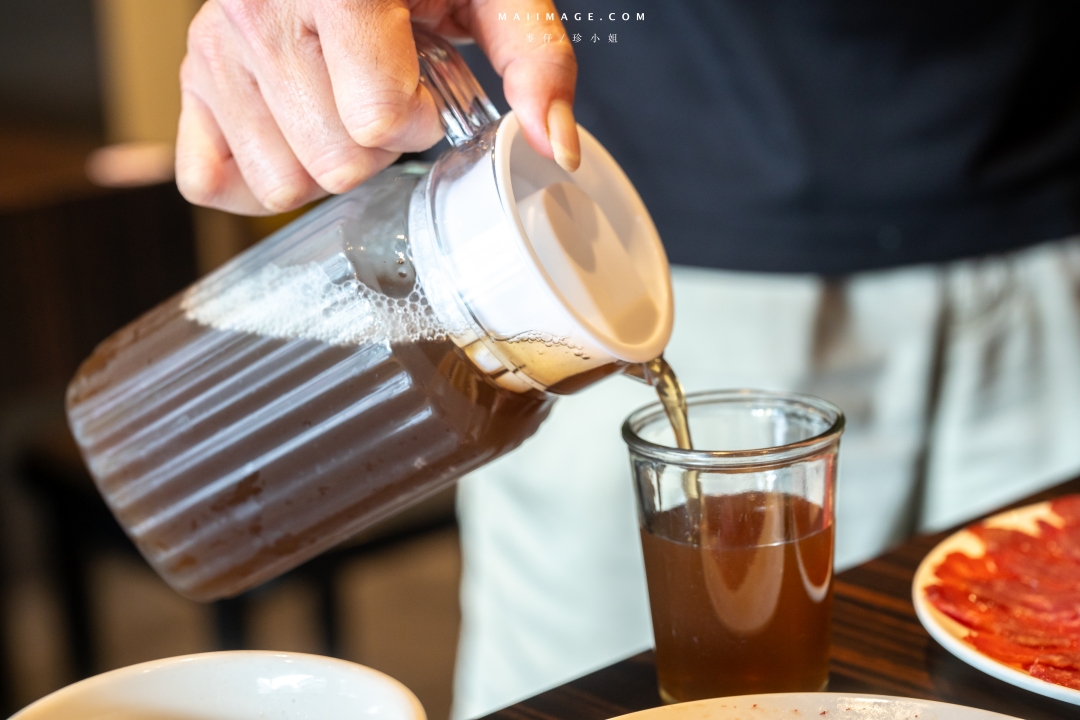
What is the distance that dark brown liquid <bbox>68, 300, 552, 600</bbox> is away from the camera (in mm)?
531

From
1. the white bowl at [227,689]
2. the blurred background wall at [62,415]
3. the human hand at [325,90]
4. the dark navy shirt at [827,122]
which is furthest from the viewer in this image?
the blurred background wall at [62,415]

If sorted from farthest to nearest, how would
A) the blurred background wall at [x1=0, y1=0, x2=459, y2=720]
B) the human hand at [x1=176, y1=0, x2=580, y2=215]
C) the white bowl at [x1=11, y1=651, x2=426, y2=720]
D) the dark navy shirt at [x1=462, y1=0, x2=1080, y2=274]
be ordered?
the blurred background wall at [x1=0, y1=0, x2=459, y2=720] → the dark navy shirt at [x1=462, y1=0, x2=1080, y2=274] → the human hand at [x1=176, y1=0, x2=580, y2=215] → the white bowl at [x1=11, y1=651, x2=426, y2=720]

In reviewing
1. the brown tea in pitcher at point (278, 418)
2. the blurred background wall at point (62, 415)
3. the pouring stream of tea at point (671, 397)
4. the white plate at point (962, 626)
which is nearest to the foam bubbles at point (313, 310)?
the brown tea in pitcher at point (278, 418)

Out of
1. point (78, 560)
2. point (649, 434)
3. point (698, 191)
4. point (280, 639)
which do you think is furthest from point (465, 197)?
point (280, 639)

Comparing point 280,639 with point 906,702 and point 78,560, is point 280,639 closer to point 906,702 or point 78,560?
point 78,560

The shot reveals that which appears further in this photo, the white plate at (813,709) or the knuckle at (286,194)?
Result: the knuckle at (286,194)

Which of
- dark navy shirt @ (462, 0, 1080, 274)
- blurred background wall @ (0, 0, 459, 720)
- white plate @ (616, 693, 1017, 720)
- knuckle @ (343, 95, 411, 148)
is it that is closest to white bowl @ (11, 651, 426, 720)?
white plate @ (616, 693, 1017, 720)

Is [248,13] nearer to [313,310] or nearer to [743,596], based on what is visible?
[313,310]

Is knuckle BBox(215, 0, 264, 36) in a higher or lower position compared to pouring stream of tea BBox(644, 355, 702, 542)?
higher

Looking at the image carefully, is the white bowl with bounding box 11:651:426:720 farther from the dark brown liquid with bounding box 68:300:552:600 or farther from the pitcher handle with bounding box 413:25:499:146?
the pitcher handle with bounding box 413:25:499:146

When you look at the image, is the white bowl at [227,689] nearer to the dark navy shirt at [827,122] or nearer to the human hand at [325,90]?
the human hand at [325,90]

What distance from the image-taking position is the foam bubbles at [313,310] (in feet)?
1.71

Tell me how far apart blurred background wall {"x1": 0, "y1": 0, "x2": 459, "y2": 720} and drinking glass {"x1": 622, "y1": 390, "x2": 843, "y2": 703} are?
3.79 feet

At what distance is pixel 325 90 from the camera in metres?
0.54
